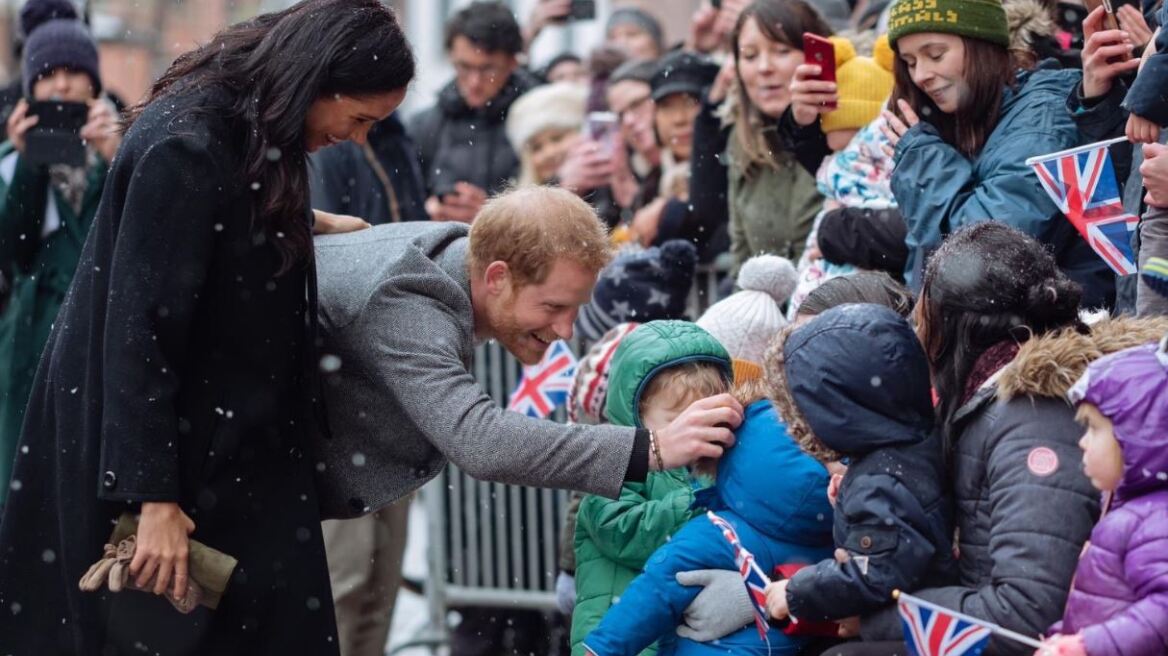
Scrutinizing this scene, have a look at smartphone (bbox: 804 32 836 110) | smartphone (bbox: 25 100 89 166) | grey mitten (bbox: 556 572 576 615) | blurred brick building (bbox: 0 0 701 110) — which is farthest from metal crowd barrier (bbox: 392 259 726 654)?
blurred brick building (bbox: 0 0 701 110)

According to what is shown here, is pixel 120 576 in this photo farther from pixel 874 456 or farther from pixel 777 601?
pixel 874 456

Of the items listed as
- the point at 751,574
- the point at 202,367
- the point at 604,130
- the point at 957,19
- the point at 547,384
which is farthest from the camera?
the point at 604,130

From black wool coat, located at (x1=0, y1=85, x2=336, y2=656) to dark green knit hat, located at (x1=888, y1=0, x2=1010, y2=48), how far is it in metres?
1.85

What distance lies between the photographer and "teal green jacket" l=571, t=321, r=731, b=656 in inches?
167

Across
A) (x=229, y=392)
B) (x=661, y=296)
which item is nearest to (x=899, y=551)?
(x=229, y=392)

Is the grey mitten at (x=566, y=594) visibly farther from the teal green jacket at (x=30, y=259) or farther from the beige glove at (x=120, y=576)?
the teal green jacket at (x=30, y=259)

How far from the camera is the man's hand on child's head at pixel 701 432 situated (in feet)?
12.7

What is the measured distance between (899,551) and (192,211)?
175 cm

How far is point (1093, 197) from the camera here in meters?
4.12

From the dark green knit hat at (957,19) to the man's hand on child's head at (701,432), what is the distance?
4.57ft

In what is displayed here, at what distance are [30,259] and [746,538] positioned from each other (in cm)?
406

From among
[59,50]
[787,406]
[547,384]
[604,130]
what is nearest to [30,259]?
[59,50]

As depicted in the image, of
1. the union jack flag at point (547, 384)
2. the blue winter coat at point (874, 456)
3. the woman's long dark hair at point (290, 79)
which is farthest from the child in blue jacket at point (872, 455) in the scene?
the union jack flag at point (547, 384)

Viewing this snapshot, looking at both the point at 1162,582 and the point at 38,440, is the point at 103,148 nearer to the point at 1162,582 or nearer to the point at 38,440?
the point at 38,440
